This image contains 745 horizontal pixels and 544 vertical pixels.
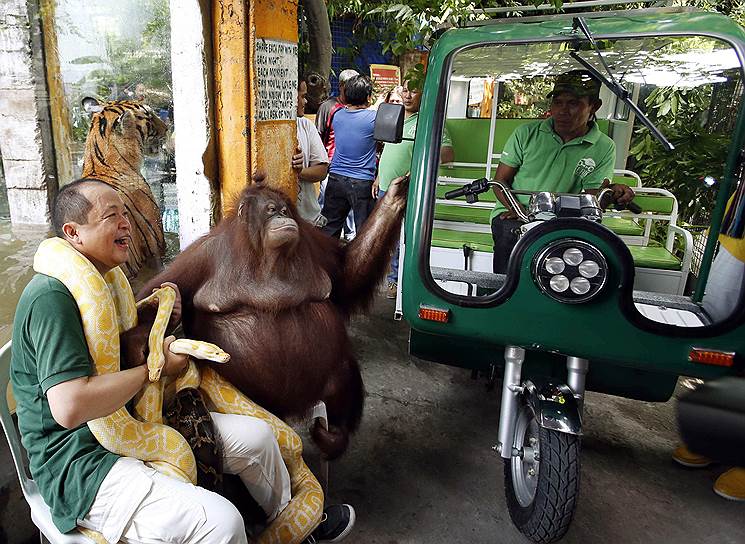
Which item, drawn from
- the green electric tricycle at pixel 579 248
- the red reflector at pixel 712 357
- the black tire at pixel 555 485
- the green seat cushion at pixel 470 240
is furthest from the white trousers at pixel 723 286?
the green seat cushion at pixel 470 240

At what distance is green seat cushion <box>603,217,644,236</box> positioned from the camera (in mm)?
2558

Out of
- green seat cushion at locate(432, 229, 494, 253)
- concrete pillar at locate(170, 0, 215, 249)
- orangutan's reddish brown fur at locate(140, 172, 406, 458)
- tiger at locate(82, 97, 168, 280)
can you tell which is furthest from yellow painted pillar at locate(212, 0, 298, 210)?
green seat cushion at locate(432, 229, 494, 253)

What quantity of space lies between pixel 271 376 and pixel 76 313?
88cm

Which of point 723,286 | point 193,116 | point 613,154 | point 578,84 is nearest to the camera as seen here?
point 723,286

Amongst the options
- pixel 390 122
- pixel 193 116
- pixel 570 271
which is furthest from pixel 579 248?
pixel 193 116

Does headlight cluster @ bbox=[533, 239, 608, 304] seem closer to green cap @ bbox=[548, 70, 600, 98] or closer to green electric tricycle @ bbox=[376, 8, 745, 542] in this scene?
green electric tricycle @ bbox=[376, 8, 745, 542]

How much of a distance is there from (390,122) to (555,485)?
155 cm

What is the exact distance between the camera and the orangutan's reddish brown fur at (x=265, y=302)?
6.91 feet

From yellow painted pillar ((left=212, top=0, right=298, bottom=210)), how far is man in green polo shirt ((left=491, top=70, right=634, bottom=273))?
1.15 m

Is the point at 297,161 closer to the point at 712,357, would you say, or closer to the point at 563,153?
the point at 563,153

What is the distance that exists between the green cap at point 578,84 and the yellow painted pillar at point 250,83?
1.42 m

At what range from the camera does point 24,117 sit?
2.37m

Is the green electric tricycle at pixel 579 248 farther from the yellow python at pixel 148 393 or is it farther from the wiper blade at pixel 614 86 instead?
the yellow python at pixel 148 393

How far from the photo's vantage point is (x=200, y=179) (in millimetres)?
2885
